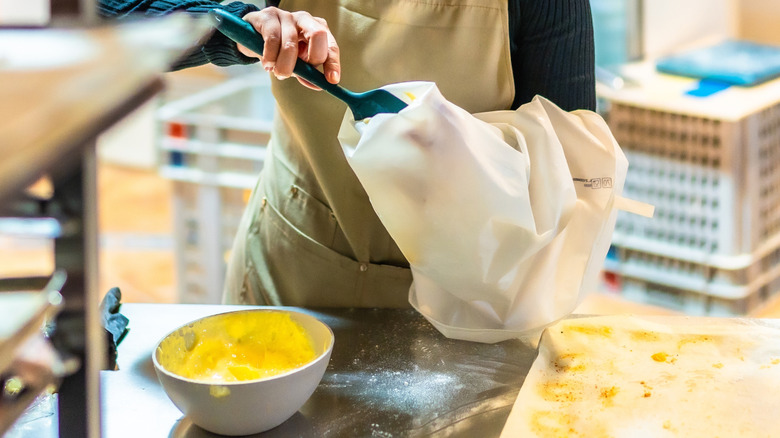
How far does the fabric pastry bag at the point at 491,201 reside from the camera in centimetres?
82

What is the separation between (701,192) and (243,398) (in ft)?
5.57

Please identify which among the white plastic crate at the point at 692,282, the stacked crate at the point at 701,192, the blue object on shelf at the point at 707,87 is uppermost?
the blue object on shelf at the point at 707,87

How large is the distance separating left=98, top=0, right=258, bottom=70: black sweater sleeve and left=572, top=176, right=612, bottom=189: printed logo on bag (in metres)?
0.43

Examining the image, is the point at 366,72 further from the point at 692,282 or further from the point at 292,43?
the point at 692,282

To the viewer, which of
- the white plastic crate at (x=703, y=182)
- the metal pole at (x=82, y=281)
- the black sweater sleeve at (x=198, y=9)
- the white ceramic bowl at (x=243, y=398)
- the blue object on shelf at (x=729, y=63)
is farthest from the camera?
the blue object on shelf at (x=729, y=63)

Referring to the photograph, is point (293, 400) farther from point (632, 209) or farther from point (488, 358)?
point (632, 209)

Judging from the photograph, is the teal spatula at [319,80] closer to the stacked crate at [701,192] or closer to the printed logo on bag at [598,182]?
the printed logo on bag at [598,182]

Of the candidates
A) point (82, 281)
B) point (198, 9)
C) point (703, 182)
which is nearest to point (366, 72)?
point (198, 9)

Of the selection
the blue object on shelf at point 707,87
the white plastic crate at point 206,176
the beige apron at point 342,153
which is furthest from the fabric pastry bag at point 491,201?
the blue object on shelf at point 707,87

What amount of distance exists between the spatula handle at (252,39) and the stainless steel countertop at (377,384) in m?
0.29

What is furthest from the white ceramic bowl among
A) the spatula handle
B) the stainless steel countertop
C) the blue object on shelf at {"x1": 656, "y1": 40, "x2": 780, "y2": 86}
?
the blue object on shelf at {"x1": 656, "y1": 40, "x2": 780, "y2": 86}

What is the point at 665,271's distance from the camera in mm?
2256

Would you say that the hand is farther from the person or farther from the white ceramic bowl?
the white ceramic bowl

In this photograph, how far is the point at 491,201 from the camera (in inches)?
32.9
